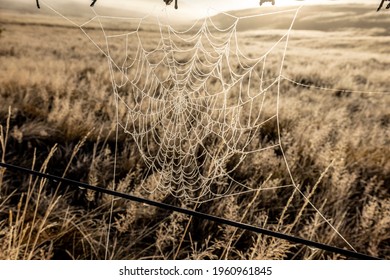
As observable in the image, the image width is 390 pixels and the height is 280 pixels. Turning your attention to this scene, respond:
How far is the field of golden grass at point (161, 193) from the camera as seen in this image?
2.15 m

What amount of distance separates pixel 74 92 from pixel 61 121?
1.06m

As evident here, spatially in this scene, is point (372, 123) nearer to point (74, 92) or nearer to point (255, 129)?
point (255, 129)

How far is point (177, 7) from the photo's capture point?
1.95m

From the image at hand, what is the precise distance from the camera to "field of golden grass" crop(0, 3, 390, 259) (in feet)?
7.06

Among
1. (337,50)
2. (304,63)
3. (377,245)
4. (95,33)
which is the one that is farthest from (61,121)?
(95,33)

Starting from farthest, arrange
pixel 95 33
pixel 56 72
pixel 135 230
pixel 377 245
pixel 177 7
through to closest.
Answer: pixel 95 33, pixel 56 72, pixel 135 230, pixel 377 245, pixel 177 7

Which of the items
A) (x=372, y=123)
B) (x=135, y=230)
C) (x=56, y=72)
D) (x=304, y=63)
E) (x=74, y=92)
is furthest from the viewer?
(x=304, y=63)

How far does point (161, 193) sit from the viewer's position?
2.51m

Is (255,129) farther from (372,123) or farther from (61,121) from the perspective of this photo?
(61,121)

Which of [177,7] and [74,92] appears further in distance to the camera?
[74,92]
